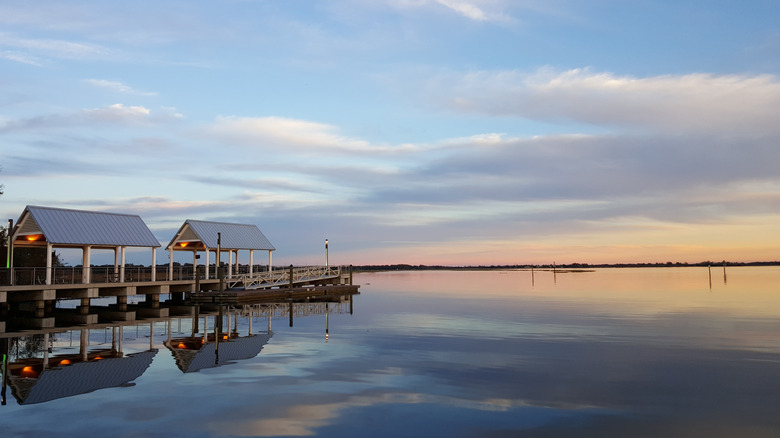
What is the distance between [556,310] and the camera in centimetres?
4050

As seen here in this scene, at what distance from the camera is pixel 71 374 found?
17766 millimetres

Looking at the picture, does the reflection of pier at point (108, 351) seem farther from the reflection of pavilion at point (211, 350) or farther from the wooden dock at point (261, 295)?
the wooden dock at point (261, 295)

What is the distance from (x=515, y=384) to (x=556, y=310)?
25931 mm

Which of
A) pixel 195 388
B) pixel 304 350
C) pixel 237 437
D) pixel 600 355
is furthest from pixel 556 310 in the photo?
pixel 237 437

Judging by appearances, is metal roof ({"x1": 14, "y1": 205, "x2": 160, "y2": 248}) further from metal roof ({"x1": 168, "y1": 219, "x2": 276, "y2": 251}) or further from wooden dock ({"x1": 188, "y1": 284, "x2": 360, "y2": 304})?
metal roof ({"x1": 168, "y1": 219, "x2": 276, "y2": 251})

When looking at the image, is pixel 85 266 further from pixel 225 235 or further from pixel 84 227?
pixel 225 235

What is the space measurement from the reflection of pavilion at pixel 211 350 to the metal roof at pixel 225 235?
75.4 ft

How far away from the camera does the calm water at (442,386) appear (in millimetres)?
11930

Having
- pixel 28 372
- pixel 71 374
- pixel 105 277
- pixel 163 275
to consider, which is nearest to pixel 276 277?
pixel 163 275

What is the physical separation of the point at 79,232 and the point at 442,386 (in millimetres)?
30293

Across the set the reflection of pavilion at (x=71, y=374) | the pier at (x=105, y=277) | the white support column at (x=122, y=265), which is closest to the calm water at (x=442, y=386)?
the reflection of pavilion at (x=71, y=374)

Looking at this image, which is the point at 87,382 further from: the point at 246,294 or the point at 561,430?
the point at 246,294

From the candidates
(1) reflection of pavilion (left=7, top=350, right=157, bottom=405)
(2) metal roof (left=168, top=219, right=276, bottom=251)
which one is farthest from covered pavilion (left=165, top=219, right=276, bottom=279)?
(1) reflection of pavilion (left=7, top=350, right=157, bottom=405)

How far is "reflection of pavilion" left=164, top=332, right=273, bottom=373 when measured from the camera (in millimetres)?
19688
